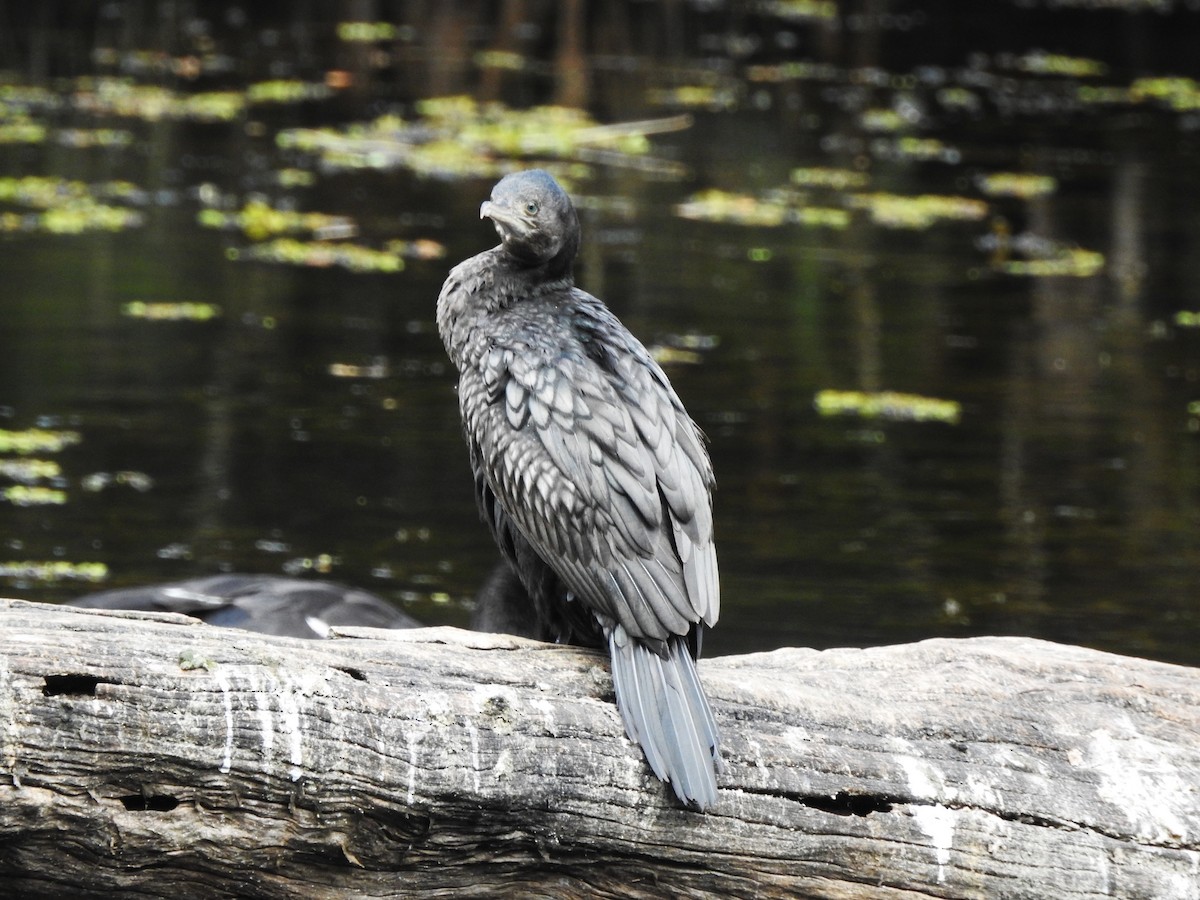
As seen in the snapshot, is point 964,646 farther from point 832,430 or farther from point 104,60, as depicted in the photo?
point 104,60

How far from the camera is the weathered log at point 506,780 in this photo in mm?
2879

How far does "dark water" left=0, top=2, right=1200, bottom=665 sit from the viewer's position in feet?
21.1

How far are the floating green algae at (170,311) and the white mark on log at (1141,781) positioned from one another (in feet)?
21.3

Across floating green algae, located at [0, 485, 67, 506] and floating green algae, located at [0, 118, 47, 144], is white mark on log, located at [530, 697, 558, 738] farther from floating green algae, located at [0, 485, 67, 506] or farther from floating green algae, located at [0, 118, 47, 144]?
floating green algae, located at [0, 118, 47, 144]

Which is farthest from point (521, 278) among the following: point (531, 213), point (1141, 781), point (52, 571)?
point (52, 571)

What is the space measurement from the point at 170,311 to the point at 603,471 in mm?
6170

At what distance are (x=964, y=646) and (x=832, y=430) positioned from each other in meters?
4.42

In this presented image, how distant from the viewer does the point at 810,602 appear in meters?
6.16

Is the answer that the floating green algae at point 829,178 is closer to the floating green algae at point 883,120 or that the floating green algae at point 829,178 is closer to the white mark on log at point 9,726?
the floating green algae at point 883,120

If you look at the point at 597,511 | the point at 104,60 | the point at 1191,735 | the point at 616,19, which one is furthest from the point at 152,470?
the point at 616,19

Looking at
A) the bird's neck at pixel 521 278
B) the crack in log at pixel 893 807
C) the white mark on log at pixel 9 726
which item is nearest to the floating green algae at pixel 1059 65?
the bird's neck at pixel 521 278

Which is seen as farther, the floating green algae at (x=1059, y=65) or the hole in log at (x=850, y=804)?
the floating green algae at (x=1059, y=65)

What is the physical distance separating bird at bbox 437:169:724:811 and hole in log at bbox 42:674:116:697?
2.91ft

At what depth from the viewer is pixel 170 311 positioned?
8.98 metres
